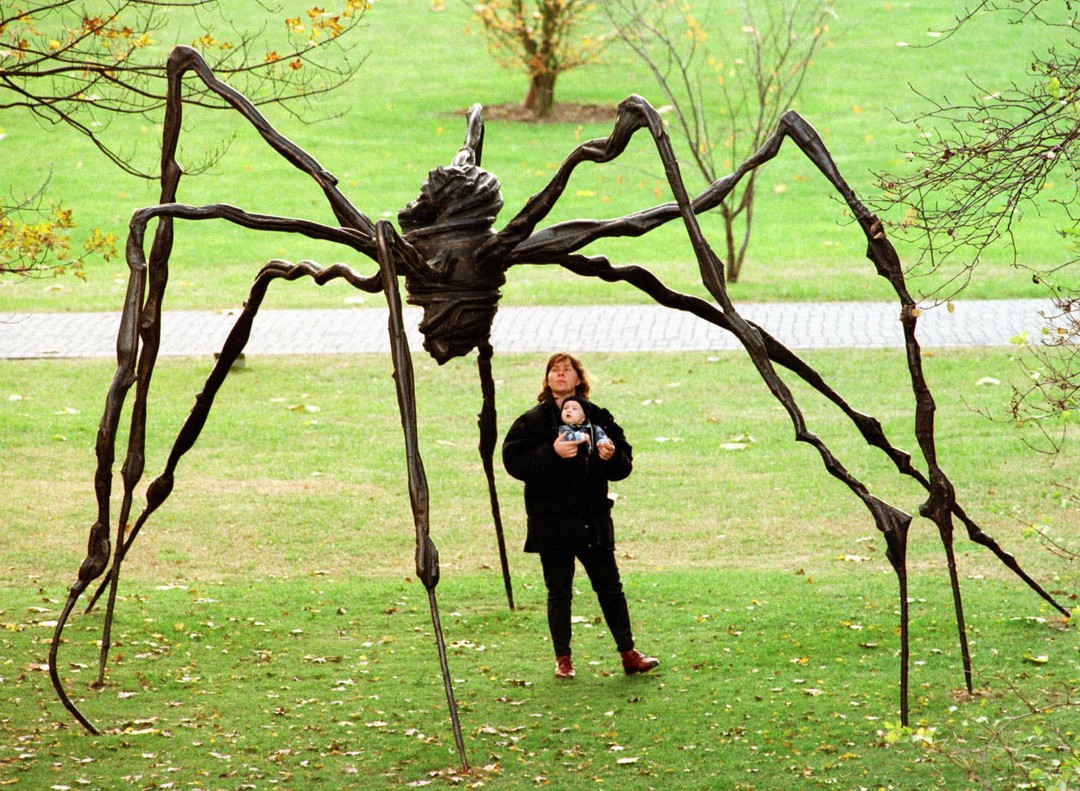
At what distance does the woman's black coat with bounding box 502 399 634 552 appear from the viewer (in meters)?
6.69

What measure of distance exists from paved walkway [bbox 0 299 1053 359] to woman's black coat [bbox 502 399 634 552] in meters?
8.16

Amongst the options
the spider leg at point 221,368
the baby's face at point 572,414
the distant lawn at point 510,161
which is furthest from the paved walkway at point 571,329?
the spider leg at point 221,368

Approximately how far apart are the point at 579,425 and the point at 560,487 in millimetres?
305

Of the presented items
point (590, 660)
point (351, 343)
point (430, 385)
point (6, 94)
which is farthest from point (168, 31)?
point (590, 660)

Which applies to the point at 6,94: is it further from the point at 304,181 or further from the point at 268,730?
the point at 268,730

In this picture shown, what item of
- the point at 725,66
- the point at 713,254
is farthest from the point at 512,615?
the point at 725,66

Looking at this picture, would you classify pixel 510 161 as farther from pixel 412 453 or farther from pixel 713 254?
pixel 412 453

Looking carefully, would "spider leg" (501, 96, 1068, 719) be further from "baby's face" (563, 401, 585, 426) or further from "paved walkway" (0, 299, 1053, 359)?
"paved walkway" (0, 299, 1053, 359)

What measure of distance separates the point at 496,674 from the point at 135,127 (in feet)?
71.2

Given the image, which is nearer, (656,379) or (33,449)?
(33,449)

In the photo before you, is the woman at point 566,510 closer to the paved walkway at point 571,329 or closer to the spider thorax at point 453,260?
the spider thorax at point 453,260

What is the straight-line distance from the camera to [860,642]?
7062 mm

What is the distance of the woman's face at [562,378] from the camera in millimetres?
Result: 6816

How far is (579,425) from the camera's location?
22.2 ft
